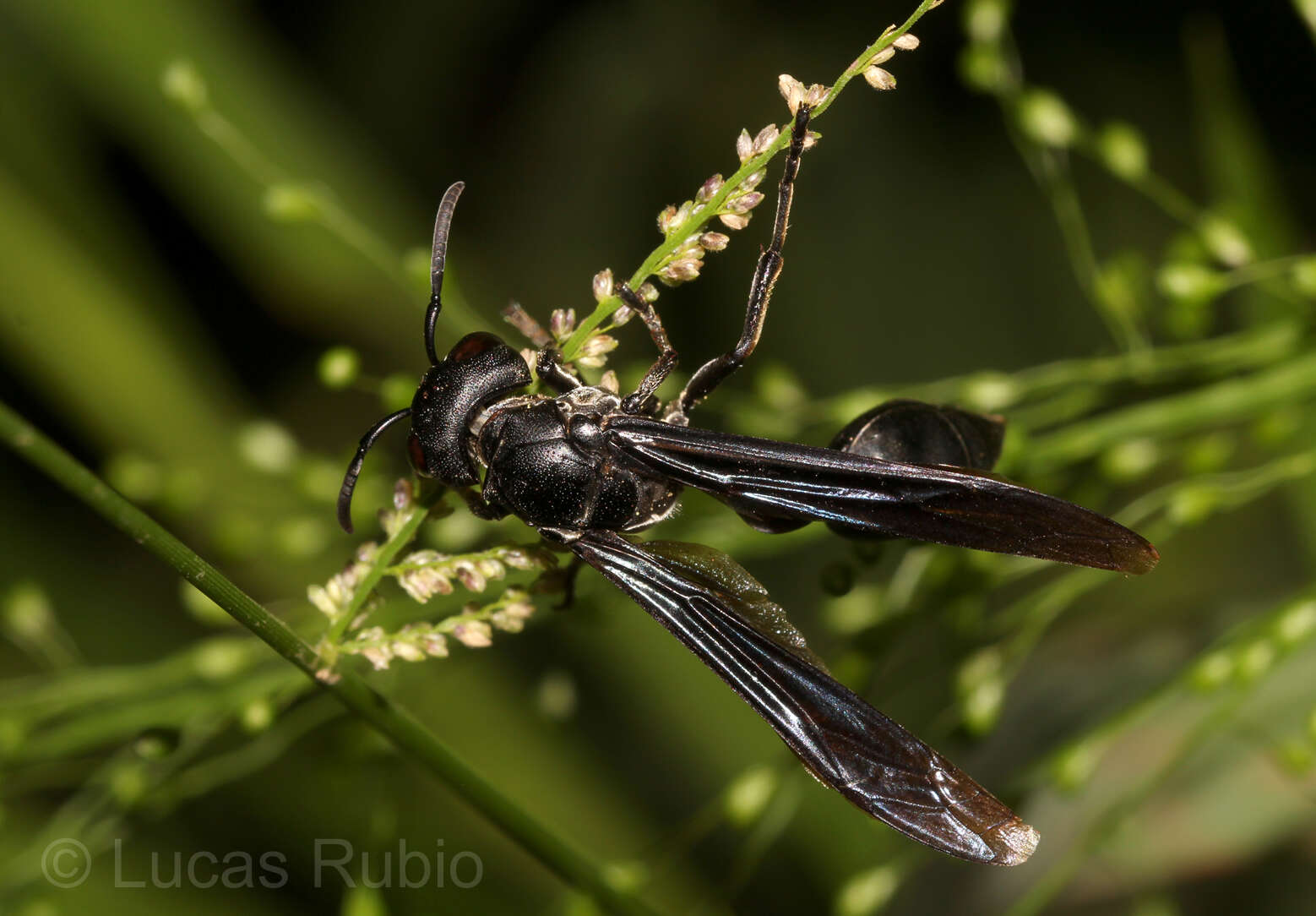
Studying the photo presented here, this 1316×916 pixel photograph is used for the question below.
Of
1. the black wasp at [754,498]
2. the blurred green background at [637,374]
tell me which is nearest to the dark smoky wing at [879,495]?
the black wasp at [754,498]

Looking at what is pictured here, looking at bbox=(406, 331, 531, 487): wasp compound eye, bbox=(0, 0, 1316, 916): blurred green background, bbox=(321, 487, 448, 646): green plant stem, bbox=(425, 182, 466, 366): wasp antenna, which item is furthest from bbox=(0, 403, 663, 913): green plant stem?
bbox=(425, 182, 466, 366): wasp antenna

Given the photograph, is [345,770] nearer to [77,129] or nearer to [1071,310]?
[77,129]

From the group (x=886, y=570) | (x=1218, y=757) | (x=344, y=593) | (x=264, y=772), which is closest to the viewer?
(x=344, y=593)

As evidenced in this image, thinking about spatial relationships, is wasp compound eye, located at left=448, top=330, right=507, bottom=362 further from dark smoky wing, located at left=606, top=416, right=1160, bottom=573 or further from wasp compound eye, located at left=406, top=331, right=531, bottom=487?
dark smoky wing, located at left=606, top=416, right=1160, bottom=573

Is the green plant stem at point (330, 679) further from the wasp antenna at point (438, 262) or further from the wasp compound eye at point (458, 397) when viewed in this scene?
the wasp antenna at point (438, 262)

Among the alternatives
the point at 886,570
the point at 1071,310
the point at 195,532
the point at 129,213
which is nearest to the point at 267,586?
the point at 195,532
